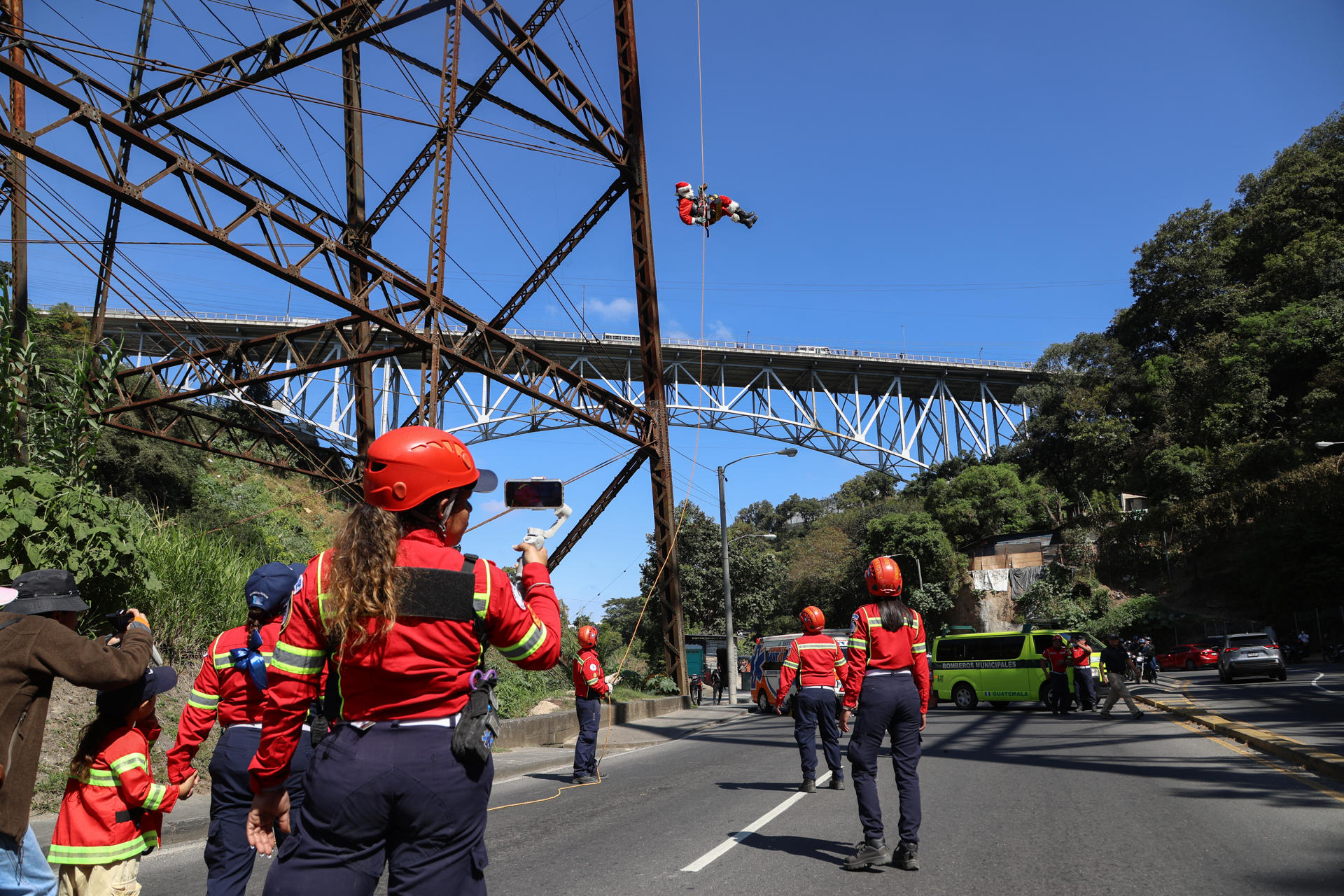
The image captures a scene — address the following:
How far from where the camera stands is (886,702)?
5.87m

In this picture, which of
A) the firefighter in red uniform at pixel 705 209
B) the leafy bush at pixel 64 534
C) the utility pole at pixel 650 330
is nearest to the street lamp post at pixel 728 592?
the utility pole at pixel 650 330

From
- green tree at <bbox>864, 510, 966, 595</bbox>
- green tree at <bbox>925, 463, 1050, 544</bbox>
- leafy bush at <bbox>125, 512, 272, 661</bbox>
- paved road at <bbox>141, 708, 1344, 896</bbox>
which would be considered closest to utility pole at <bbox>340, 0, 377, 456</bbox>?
leafy bush at <bbox>125, 512, 272, 661</bbox>

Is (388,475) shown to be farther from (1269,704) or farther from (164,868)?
(1269,704)

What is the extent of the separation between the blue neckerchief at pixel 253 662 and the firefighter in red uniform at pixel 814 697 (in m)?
6.25

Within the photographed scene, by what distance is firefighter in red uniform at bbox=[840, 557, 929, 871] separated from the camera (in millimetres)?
5754

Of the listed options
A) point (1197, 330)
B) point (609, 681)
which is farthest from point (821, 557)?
point (609, 681)

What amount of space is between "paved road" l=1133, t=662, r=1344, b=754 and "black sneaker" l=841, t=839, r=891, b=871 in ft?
24.1

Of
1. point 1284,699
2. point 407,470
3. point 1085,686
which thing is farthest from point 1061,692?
point 407,470

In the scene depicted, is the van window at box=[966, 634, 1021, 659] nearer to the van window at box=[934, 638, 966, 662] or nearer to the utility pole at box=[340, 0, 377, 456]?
the van window at box=[934, 638, 966, 662]

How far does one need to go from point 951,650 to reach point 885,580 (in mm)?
18468

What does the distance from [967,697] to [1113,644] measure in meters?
6.34

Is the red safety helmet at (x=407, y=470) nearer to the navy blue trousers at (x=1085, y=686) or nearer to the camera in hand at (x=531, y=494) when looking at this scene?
the camera in hand at (x=531, y=494)

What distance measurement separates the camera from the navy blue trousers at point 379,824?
230cm

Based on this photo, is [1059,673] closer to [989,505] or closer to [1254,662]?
[1254,662]
